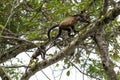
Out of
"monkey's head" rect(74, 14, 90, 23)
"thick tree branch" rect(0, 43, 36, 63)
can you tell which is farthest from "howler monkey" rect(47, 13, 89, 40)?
"thick tree branch" rect(0, 43, 36, 63)

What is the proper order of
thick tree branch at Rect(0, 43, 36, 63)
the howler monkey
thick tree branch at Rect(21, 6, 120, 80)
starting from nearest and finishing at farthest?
thick tree branch at Rect(21, 6, 120, 80), the howler monkey, thick tree branch at Rect(0, 43, 36, 63)

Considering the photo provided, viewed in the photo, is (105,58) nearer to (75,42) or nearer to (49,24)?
(75,42)

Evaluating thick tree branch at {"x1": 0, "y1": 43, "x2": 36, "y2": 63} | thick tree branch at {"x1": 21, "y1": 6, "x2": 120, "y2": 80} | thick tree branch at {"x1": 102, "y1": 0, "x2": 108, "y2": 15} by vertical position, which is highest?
thick tree branch at {"x1": 102, "y1": 0, "x2": 108, "y2": 15}

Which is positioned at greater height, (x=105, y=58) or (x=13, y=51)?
(x=105, y=58)

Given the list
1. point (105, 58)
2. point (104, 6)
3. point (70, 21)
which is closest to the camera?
point (104, 6)

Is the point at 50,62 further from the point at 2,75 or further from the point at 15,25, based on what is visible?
the point at 15,25

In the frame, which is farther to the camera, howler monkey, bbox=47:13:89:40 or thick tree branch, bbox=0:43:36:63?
thick tree branch, bbox=0:43:36:63

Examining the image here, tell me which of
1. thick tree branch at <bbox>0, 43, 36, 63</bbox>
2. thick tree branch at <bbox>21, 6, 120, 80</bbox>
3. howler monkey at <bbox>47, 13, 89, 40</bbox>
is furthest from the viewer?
thick tree branch at <bbox>0, 43, 36, 63</bbox>

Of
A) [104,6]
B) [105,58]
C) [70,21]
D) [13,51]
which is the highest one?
[104,6]

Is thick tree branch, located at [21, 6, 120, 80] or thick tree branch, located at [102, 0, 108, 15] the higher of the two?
thick tree branch, located at [102, 0, 108, 15]

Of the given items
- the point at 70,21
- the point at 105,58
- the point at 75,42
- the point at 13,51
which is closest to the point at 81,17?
the point at 70,21

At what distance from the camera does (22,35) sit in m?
3.81

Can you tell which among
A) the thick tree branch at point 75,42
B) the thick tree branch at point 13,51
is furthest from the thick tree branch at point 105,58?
the thick tree branch at point 13,51

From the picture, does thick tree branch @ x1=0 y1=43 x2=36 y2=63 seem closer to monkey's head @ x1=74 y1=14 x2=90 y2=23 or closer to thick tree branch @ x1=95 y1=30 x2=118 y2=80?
monkey's head @ x1=74 y1=14 x2=90 y2=23
